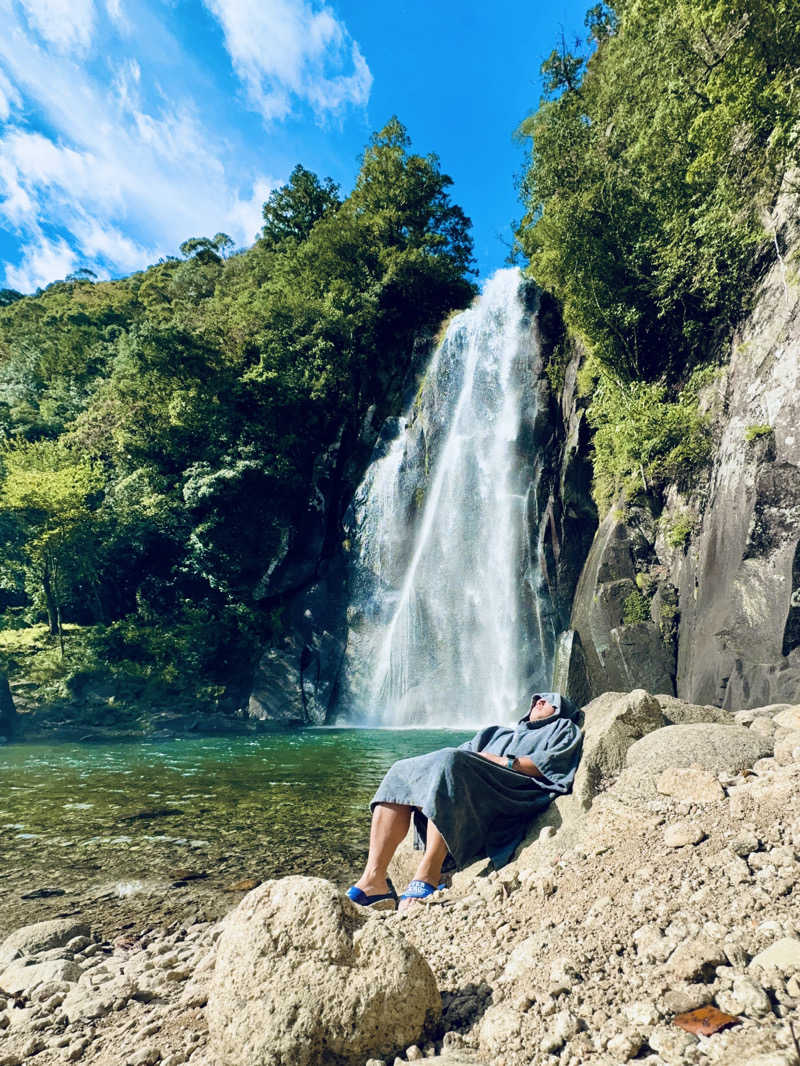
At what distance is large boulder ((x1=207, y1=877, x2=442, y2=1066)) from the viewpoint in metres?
1.75

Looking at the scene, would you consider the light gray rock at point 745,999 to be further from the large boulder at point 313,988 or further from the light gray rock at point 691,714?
the light gray rock at point 691,714

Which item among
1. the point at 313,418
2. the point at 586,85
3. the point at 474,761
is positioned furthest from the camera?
the point at 313,418

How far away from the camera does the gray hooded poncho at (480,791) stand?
11.0 ft

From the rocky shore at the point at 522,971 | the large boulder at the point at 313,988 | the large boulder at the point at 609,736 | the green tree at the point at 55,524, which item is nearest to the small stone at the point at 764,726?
the large boulder at the point at 609,736

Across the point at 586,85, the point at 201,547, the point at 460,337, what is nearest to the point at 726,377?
the point at 460,337

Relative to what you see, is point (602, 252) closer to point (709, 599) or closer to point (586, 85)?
point (709, 599)

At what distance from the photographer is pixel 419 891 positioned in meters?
3.25

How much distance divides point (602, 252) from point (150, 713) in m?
17.6

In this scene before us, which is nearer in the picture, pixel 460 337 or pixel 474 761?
pixel 474 761

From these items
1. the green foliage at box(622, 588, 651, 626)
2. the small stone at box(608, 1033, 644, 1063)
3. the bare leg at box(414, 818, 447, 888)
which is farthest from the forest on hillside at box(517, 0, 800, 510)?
the small stone at box(608, 1033, 644, 1063)

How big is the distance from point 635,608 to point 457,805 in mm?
9002

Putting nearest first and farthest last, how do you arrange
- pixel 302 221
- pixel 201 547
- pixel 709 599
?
1. pixel 709 599
2. pixel 201 547
3. pixel 302 221

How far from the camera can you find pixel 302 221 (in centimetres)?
3225

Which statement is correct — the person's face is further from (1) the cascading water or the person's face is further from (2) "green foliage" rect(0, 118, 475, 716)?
(2) "green foliage" rect(0, 118, 475, 716)
